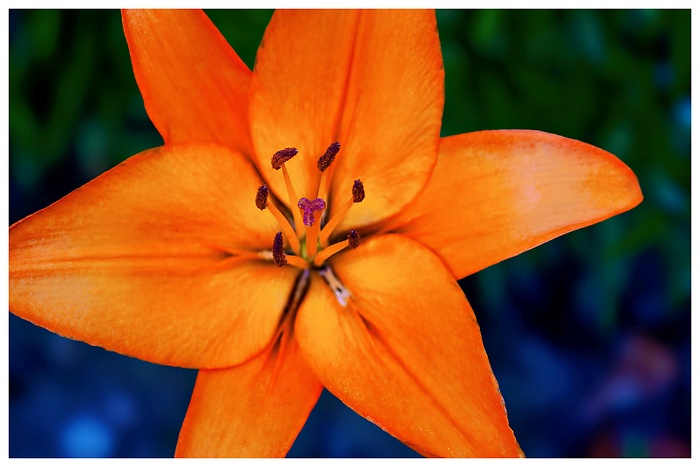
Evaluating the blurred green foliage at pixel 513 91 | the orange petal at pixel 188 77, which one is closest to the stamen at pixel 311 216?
the orange petal at pixel 188 77

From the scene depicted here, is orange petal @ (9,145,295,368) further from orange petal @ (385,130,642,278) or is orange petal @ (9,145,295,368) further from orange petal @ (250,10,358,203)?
orange petal @ (385,130,642,278)

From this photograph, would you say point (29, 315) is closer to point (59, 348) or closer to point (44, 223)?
point (44, 223)

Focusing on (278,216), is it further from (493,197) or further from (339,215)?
(493,197)

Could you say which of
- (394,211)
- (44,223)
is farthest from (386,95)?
(44,223)

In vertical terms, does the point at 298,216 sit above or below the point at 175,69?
below

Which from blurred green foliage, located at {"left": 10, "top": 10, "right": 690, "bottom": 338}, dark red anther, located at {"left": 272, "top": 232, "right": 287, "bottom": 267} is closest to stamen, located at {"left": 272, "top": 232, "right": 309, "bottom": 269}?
dark red anther, located at {"left": 272, "top": 232, "right": 287, "bottom": 267}

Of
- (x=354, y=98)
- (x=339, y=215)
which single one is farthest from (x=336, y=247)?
(x=354, y=98)
